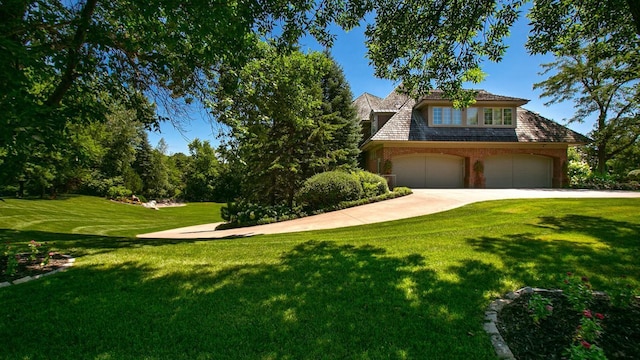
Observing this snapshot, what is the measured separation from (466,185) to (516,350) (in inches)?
804

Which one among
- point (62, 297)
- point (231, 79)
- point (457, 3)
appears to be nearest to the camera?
point (62, 297)

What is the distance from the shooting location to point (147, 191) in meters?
35.2

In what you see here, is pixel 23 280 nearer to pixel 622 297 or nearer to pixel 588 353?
pixel 588 353

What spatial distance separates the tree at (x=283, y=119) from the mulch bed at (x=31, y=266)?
14.6 ft

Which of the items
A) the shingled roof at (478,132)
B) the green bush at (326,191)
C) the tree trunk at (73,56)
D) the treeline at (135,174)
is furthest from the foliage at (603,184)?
the treeline at (135,174)

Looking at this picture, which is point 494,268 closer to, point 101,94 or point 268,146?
point 101,94

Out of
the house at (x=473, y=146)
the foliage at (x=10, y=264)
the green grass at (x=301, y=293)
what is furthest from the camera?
the house at (x=473, y=146)

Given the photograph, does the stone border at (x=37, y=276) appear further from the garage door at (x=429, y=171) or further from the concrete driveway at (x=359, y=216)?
the garage door at (x=429, y=171)

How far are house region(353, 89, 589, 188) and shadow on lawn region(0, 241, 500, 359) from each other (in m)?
16.5

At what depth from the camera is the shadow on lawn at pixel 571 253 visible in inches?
173

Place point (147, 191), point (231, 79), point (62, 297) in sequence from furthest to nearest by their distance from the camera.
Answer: point (147, 191)
point (231, 79)
point (62, 297)

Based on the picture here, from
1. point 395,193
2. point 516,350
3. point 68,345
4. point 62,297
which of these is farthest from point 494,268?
point 395,193

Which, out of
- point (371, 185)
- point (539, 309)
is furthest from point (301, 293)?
point (371, 185)

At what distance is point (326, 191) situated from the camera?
13.7 meters
